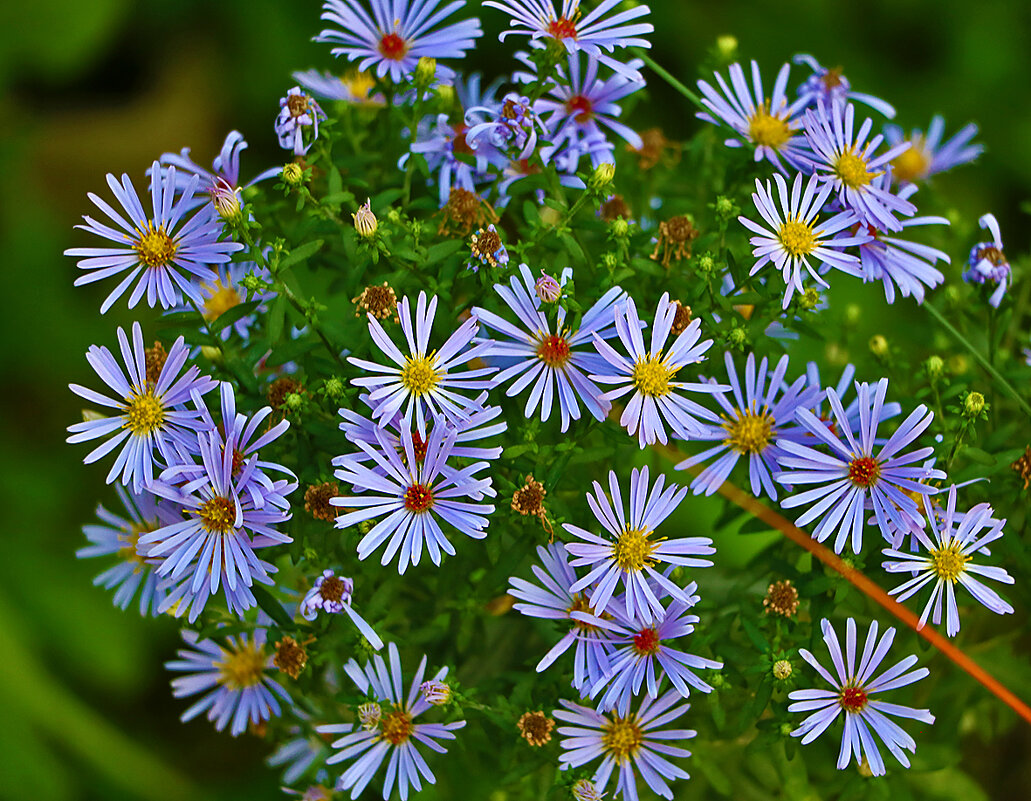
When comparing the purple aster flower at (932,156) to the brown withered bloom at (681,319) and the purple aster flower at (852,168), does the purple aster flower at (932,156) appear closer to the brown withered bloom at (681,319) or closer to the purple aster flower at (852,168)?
the purple aster flower at (852,168)

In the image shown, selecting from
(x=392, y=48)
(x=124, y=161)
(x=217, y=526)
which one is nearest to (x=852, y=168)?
(x=392, y=48)

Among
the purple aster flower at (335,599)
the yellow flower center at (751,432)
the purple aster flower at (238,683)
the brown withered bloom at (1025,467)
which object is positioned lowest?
the purple aster flower at (238,683)

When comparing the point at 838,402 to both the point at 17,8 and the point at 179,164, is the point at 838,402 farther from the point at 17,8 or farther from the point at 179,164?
the point at 17,8

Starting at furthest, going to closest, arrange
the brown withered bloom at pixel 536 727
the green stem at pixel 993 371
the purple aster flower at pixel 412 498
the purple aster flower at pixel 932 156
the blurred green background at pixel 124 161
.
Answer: the blurred green background at pixel 124 161, the purple aster flower at pixel 932 156, the green stem at pixel 993 371, the brown withered bloom at pixel 536 727, the purple aster flower at pixel 412 498

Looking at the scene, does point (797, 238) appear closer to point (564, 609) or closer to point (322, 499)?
point (564, 609)

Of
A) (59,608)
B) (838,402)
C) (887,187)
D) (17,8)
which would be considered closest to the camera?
(838,402)

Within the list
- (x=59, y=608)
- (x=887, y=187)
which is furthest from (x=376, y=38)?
(x=59, y=608)

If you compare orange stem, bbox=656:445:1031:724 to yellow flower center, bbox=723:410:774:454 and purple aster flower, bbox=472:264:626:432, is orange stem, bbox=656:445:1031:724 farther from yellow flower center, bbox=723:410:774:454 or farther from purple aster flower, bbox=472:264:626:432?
purple aster flower, bbox=472:264:626:432

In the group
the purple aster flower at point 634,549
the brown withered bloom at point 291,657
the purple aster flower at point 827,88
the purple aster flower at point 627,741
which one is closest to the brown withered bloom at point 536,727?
the purple aster flower at point 627,741
